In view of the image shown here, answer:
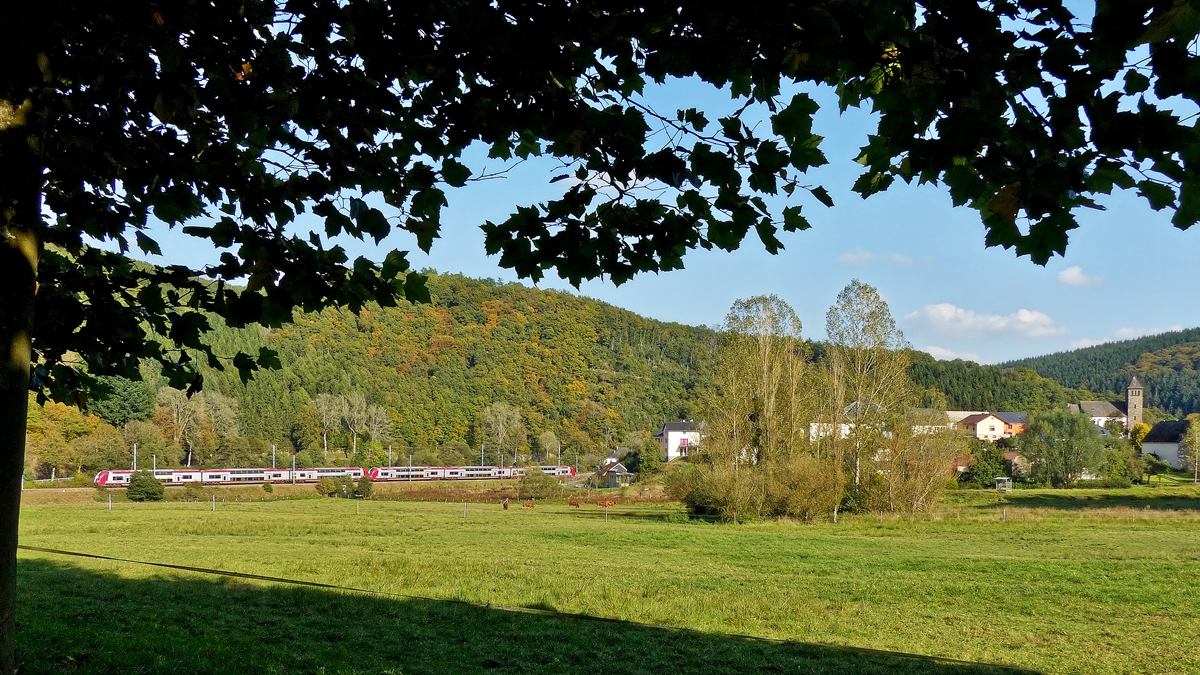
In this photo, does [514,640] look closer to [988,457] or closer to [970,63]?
[970,63]

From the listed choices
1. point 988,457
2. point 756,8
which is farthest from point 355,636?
point 988,457

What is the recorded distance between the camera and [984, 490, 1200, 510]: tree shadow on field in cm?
4438

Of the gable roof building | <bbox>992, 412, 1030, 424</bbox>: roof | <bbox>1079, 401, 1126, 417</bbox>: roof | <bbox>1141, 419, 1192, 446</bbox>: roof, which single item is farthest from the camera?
<bbox>1079, 401, 1126, 417</bbox>: roof

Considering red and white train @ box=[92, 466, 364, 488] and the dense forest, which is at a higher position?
the dense forest

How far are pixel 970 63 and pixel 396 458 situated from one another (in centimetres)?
9620

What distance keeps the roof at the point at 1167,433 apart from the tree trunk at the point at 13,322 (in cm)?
11107

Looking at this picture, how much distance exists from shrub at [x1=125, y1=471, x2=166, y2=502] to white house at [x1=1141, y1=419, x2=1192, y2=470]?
96.6 meters

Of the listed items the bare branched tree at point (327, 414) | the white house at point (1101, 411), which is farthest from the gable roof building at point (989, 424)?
the bare branched tree at point (327, 414)

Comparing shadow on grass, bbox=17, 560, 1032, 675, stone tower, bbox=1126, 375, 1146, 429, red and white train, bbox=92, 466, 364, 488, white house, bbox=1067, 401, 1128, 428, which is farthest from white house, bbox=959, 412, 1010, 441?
shadow on grass, bbox=17, 560, 1032, 675

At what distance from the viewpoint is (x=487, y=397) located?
129 m

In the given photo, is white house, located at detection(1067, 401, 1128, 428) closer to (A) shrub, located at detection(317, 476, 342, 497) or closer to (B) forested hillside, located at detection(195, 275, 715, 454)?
(B) forested hillside, located at detection(195, 275, 715, 454)

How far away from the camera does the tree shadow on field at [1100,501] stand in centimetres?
4438

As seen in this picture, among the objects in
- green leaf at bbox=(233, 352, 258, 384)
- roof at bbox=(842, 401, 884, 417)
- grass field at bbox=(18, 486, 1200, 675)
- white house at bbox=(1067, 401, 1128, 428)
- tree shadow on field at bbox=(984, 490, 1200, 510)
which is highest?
green leaf at bbox=(233, 352, 258, 384)

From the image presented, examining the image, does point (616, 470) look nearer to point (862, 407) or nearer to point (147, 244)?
point (862, 407)
